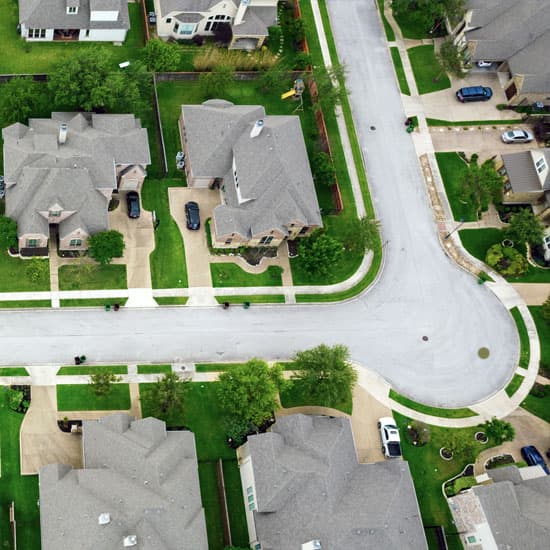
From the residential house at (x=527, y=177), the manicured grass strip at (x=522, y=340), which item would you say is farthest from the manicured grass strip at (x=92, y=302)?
the residential house at (x=527, y=177)

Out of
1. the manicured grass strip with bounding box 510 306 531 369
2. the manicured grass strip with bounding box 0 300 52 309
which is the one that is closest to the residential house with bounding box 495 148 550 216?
the manicured grass strip with bounding box 510 306 531 369

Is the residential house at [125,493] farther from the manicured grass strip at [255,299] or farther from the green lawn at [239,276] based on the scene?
the green lawn at [239,276]

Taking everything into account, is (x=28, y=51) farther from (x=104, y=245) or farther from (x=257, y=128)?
(x=257, y=128)

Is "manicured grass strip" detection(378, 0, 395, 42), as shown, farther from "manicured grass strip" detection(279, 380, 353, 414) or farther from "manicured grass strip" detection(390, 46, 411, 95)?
"manicured grass strip" detection(279, 380, 353, 414)

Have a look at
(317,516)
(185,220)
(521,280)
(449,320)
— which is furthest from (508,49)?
(317,516)

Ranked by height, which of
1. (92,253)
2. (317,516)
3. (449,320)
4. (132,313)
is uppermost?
(92,253)

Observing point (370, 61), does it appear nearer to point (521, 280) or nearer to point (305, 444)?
point (521, 280)
